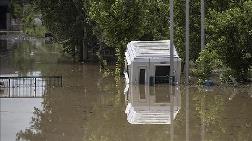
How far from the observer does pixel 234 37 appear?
121 feet

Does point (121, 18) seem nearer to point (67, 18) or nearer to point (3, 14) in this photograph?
point (67, 18)

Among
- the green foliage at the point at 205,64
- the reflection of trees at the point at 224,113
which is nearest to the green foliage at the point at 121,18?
the green foliage at the point at 205,64

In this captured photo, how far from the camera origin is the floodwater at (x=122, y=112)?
21.3 metres

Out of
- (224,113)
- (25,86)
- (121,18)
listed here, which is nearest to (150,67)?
(121,18)

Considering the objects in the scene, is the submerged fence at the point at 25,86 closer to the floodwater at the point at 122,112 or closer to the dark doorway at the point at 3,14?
the floodwater at the point at 122,112

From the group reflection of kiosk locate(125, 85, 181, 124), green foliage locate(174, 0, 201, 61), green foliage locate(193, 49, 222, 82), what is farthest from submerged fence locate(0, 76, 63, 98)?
green foliage locate(174, 0, 201, 61)

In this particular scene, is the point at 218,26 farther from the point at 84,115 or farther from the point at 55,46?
the point at 55,46

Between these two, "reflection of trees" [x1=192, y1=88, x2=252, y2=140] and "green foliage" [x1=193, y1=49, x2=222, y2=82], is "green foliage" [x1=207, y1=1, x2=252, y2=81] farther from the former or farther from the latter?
"reflection of trees" [x1=192, y1=88, x2=252, y2=140]

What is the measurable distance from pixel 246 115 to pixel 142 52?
1438 centimetres

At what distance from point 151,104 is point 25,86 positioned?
34.2ft

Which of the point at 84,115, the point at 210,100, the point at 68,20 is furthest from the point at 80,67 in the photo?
the point at 84,115

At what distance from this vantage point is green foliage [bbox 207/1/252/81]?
36469mm

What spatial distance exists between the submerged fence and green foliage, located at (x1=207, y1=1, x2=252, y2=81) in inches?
436

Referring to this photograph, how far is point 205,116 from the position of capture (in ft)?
83.7
